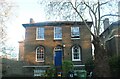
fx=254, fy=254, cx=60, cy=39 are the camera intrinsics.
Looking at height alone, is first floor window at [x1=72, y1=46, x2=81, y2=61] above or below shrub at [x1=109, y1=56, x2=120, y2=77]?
above

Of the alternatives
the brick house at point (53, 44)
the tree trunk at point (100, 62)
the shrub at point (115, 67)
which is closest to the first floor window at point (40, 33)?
the brick house at point (53, 44)

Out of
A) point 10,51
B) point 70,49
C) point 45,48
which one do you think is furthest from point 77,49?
point 10,51

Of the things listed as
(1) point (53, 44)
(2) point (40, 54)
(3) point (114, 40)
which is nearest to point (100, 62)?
(3) point (114, 40)

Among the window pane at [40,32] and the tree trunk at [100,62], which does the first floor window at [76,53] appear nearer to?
the window pane at [40,32]

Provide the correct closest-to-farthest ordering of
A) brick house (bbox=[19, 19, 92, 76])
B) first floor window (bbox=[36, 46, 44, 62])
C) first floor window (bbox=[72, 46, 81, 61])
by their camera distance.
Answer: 1. brick house (bbox=[19, 19, 92, 76])
2. first floor window (bbox=[72, 46, 81, 61])
3. first floor window (bbox=[36, 46, 44, 62])

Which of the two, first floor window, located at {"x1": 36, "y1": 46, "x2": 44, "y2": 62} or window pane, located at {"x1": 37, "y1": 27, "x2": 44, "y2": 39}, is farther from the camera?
window pane, located at {"x1": 37, "y1": 27, "x2": 44, "y2": 39}

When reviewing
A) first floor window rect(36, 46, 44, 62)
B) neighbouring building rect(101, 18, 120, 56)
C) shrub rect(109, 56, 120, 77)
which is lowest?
shrub rect(109, 56, 120, 77)

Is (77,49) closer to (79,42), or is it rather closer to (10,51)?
(79,42)

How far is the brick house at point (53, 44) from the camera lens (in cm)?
3988

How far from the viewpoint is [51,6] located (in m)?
29.7

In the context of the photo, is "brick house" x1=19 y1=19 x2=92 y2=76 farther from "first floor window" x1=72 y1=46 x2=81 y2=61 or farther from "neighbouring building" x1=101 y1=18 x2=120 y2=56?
"neighbouring building" x1=101 y1=18 x2=120 y2=56

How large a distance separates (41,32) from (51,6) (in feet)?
40.1

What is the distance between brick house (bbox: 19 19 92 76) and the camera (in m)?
39.9

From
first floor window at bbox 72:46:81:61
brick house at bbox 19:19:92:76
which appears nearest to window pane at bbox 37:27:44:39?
brick house at bbox 19:19:92:76
